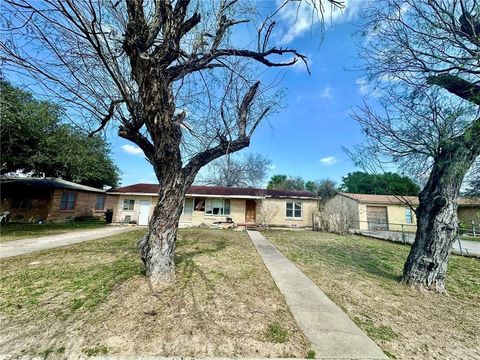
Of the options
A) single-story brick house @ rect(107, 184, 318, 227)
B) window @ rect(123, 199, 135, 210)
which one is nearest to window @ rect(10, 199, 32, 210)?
single-story brick house @ rect(107, 184, 318, 227)

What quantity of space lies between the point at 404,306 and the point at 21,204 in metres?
24.4

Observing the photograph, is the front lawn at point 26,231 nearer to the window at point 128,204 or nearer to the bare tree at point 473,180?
the window at point 128,204

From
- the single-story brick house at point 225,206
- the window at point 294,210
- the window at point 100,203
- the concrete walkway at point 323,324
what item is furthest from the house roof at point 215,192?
the concrete walkway at point 323,324

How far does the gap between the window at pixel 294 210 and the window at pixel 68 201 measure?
18.5 meters

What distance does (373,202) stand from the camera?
69.2ft

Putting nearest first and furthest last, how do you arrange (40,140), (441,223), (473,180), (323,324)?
(323,324) < (441,223) < (473,180) < (40,140)

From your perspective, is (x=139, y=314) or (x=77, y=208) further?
(x=77, y=208)

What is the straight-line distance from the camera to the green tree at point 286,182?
3749 cm

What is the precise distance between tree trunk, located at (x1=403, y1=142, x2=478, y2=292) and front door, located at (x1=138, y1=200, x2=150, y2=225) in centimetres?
1694

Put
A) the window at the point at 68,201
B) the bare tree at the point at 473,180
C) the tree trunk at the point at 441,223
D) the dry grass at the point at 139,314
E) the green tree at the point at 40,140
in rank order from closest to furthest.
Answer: the dry grass at the point at 139,314, the tree trunk at the point at 441,223, the bare tree at the point at 473,180, the green tree at the point at 40,140, the window at the point at 68,201

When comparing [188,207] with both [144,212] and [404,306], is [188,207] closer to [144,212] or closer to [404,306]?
[144,212]

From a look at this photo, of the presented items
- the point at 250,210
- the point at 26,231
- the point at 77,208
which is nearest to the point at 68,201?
the point at 77,208

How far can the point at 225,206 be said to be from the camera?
60.1 feet

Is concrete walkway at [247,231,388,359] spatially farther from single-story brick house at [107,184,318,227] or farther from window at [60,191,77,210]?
window at [60,191,77,210]
